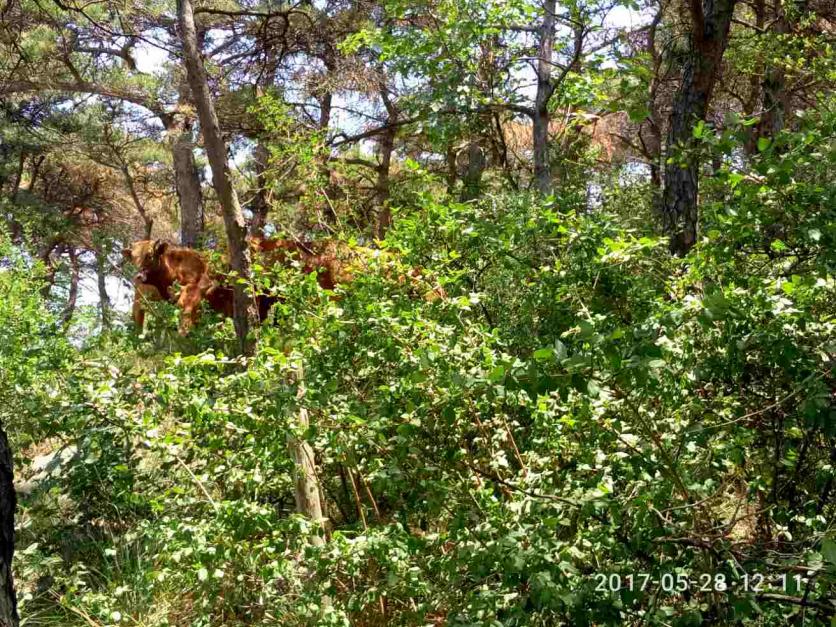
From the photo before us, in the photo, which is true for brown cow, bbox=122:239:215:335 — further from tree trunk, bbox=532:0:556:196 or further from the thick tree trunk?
tree trunk, bbox=532:0:556:196

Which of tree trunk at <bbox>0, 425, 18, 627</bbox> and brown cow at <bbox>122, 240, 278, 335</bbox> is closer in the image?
tree trunk at <bbox>0, 425, 18, 627</bbox>

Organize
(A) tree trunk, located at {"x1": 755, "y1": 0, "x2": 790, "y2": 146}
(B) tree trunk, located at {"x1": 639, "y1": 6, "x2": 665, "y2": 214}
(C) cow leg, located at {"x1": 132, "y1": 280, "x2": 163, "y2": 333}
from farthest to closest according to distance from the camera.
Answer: (C) cow leg, located at {"x1": 132, "y1": 280, "x2": 163, "y2": 333} < (A) tree trunk, located at {"x1": 755, "y1": 0, "x2": 790, "y2": 146} < (B) tree trunk, located at {"x1": 639, "y1": 6, "x2": 665, "y2": 214}

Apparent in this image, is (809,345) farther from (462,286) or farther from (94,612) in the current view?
(94,612)

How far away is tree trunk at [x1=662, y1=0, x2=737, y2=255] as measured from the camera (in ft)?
14.8

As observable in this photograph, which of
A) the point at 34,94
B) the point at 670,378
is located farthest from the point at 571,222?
the point at 34,94

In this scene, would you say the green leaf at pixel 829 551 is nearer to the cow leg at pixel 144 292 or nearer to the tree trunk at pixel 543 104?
the tree trunk at pixel 543 104

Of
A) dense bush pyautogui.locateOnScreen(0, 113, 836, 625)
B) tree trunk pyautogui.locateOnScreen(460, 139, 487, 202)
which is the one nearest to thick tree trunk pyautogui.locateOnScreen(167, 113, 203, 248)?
tree trunk pyautogui.locateOnScreen(460, 139, 487, 202)

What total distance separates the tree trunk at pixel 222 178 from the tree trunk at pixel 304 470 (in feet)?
7.62

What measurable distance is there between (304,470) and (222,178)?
3220mm

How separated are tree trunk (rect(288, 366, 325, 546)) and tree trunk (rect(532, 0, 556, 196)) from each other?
13.0ft

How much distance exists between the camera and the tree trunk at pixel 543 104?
255 inches

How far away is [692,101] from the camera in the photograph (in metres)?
4.67

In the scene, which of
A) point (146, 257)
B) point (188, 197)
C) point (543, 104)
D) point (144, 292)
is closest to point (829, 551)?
point (543, 104)

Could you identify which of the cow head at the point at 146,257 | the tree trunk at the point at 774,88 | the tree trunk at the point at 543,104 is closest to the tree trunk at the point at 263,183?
the cow head at the point at 146,257
